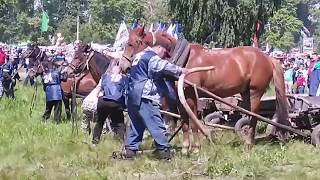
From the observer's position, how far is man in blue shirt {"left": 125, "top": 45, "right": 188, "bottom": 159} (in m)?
8.49

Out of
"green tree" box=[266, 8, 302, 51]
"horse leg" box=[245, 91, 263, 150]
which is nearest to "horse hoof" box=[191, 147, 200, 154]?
"horse leg" box=[245, 91, 263, 150]

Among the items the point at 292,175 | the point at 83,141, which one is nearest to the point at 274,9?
the point at 83,141

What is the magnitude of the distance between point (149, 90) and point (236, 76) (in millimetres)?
2367

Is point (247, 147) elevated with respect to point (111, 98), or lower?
lower

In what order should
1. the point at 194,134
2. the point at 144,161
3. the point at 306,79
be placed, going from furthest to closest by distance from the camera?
the point at 306,79 < the point at 194,134 < the point at 144,161

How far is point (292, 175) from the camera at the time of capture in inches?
299

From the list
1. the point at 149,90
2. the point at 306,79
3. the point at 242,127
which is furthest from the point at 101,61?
the point at 306,79

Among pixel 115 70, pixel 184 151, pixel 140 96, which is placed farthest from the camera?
pixel 115 70

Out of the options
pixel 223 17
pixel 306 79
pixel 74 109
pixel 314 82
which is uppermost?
pixel 223 17

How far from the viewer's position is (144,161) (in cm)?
870

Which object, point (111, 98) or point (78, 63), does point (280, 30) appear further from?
point (111, 98)

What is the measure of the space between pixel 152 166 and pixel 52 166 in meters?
1.35

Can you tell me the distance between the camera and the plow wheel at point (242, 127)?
10895 mm

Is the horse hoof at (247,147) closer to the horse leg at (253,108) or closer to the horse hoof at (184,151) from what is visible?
the horse leg at (253,108)
